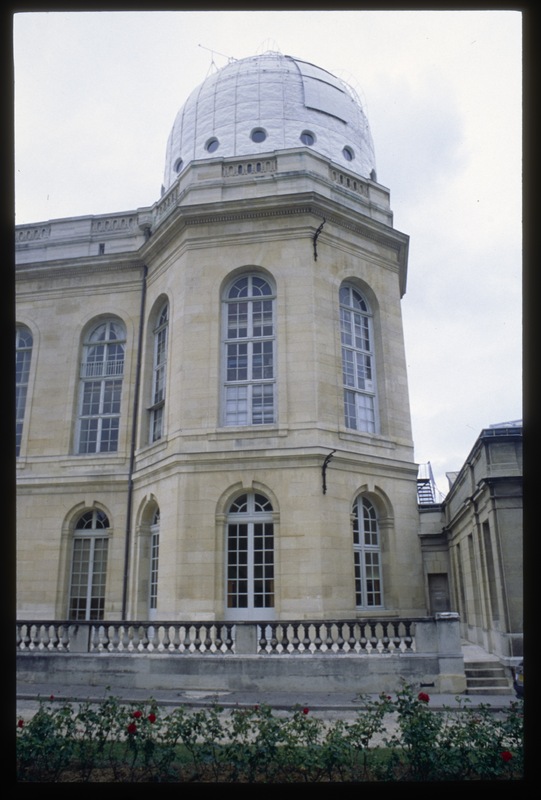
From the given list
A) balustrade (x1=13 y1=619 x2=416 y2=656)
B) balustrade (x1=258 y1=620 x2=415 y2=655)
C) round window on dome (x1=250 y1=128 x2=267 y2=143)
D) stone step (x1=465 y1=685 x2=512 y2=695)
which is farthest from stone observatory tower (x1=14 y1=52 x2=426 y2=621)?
stone step (x1=465 y1=685 x2=512 y2=695)

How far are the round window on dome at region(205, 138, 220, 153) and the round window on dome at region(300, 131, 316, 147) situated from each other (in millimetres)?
2931

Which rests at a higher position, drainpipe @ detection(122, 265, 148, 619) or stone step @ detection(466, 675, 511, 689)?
drainpipe @ detection(122, 265, 148, 619)

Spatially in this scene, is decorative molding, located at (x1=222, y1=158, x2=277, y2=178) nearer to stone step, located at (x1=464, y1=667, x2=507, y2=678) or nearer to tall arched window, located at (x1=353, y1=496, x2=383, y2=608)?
tall arched window, located at (x1=353, y1=496, x2=383, y2=608)

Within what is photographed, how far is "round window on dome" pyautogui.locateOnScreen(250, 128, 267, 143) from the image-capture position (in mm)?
21789

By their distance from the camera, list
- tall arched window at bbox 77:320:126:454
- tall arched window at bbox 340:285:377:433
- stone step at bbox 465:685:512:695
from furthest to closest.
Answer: tall arched window at bbox 77:320:126:454, tall arched window at bbox 340:285:377:433, stone step at bbox 465:685:512:695

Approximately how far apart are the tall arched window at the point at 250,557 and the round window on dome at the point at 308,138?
12.2 m

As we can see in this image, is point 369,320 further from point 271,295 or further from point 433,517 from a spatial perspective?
point 433,517

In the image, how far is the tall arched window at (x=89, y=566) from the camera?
63.3 ft

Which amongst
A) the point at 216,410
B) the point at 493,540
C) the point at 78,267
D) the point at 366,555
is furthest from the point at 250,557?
the point at 78,267

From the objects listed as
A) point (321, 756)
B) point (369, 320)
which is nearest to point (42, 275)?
point (369, 320)

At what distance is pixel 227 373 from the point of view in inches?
711

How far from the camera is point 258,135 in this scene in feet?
71.8

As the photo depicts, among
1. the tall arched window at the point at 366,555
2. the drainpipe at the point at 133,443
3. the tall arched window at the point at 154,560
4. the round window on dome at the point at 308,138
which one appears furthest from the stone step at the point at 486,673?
the round window on dome at the point at 308,138

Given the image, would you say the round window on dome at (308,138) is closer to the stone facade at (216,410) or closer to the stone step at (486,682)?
the stone facade at (216,410)
